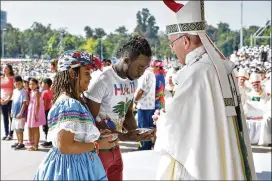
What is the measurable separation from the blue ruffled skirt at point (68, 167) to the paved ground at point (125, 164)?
2.28m

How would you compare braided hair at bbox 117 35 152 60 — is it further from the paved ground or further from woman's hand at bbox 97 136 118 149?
the paved ground

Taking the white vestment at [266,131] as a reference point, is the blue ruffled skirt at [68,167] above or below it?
above

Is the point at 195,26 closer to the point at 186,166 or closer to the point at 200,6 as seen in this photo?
the point at 200,6

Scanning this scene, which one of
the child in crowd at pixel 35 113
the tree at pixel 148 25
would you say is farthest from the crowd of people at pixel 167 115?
the tree at pixel 148 25

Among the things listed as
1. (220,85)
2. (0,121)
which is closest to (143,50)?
(220,85)

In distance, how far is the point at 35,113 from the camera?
730cm

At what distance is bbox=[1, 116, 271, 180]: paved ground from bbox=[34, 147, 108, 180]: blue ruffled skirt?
2277 millimetres

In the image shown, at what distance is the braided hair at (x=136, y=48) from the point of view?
3.19m

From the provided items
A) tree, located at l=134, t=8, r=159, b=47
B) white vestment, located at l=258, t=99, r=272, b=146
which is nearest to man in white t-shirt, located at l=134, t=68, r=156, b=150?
white vestment, located at l=258, t=99, r=272, b=146

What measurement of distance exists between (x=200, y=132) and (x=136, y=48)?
4.49 feet

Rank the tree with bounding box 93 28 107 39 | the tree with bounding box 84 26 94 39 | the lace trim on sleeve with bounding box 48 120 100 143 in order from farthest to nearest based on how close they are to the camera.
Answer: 1. the tree with bounding box 84 26 94 39
2. the tree with bounding box 93 28 107 39
3. the lace trim on sleeve with bounding box 48 120 100 143

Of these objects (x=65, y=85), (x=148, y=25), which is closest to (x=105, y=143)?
(x=65, y=85)

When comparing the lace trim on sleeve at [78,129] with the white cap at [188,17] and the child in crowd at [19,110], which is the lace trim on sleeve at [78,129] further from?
the child in crowd at [19,110]

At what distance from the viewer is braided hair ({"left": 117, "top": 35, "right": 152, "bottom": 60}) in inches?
125
